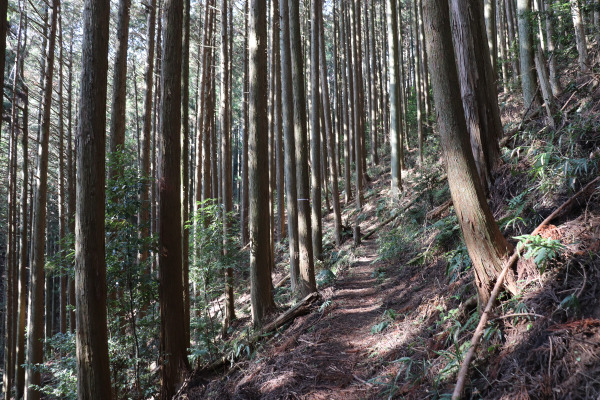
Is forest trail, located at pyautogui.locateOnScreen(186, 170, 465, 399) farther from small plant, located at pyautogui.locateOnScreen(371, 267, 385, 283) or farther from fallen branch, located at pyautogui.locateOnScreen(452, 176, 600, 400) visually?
fallen branch, located at pyautogui.locateOnScreen(452, 176, 600, 400)

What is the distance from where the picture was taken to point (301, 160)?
25.3 ft

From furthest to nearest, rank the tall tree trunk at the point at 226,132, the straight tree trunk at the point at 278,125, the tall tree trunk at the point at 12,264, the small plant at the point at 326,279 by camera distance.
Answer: the tall tree trunk at the point at 12,264
the straight tree trunk at the point at 278,125
the tall tree trunk at the point at 226,132
the small plant at the point at 326,279

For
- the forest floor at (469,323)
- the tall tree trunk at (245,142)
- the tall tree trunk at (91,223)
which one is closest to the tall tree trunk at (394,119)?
the tall tree trunk at (245,142)

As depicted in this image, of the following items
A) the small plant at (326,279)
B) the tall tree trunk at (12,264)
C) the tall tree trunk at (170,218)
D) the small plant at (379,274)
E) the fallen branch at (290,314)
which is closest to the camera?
the tall tree trunk at (170,218)

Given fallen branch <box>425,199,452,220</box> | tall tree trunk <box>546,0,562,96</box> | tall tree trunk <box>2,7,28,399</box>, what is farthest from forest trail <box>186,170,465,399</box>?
tall tree trunk <box>2,7,28,399</box>

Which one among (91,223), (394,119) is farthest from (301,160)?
(394,119)

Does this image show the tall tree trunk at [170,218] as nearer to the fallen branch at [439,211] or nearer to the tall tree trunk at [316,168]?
the fallen branch at [439,211]

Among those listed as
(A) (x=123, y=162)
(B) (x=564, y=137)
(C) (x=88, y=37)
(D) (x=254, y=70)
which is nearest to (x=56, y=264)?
(A) (x=123, y=162)

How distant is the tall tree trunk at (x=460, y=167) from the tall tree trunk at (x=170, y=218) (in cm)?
361

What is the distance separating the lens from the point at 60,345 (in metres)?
5.97

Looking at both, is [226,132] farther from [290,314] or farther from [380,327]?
[380,327]

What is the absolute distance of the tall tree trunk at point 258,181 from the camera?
6539 mm

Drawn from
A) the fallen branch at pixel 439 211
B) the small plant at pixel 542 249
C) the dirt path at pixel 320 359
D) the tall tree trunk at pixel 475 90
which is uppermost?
the tall tree trunk at pixel 475 90

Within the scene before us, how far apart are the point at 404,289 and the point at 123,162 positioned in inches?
184
